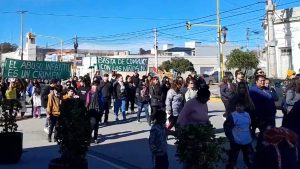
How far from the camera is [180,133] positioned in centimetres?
614

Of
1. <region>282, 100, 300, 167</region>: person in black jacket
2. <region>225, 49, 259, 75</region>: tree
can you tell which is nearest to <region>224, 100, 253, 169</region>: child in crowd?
<region>282, 100, 300, 167</region>: person in black jacket

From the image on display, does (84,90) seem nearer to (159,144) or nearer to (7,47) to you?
(159,144)

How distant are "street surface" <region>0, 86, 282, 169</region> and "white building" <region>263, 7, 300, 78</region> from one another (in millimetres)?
22657

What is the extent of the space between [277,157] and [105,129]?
14.3m

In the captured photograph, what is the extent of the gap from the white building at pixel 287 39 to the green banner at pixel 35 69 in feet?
67.9

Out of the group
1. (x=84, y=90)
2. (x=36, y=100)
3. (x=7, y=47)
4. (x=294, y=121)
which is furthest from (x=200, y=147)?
(x=7, y=47)

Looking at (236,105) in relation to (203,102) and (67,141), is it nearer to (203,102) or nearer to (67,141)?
(203,102)

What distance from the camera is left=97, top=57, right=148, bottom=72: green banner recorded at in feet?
97.1

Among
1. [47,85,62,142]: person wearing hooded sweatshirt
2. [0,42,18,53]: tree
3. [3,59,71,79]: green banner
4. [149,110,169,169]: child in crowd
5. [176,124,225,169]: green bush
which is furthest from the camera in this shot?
[0,42,18,53]: tree

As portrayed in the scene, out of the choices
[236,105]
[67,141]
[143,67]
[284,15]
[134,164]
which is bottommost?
[134,164]

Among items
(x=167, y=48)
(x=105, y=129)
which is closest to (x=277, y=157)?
(x=105, y=129)

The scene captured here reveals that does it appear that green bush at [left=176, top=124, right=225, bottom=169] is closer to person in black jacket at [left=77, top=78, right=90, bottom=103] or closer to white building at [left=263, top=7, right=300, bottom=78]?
person in black jacket at [left=77, top=78, right=90, bottom=103]

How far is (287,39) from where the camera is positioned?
40281 millimetres

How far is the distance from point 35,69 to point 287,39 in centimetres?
2283
